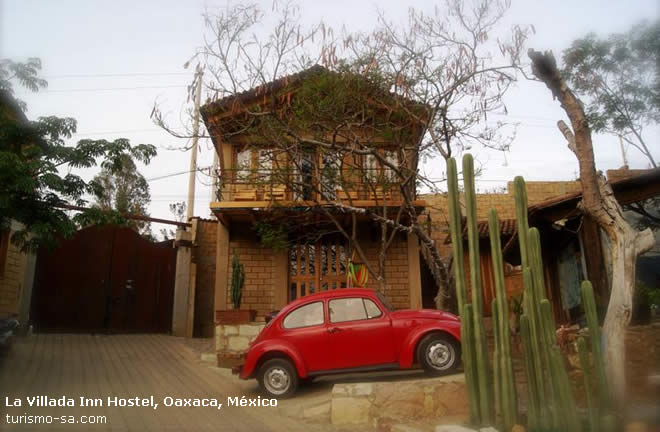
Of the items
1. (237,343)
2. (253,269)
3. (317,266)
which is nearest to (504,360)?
(237,343)

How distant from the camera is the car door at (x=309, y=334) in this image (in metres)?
7.43

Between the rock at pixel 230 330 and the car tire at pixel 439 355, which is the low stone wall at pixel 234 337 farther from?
the car tire at pixel 439 355

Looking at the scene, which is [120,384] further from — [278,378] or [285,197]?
[285,197]

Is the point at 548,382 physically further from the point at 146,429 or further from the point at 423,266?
the point at 423,266

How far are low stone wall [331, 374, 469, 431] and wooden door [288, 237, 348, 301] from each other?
5.42 metres

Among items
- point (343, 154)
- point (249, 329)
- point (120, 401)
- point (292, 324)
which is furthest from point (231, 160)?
point (120, 401)

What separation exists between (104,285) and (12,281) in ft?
6.93

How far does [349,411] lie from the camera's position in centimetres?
645

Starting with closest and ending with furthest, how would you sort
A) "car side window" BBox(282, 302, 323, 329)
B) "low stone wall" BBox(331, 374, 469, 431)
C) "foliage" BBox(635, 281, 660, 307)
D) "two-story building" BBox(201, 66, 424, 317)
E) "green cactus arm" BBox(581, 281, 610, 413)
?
"green cactus arm" BBox(581, 281, 610, 413) → "low stone wall" BBox(331, 374, 469, 431) → "car side window" BBox(282, 302, 323, 329) → "foliage" BBox(635, 281, 660, 307) → "two-story building" BBox(201, 66, 424, 317)

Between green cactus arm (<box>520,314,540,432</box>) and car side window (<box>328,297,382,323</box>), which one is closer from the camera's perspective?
green cactus arm (<box>520,314,540,432</box>)

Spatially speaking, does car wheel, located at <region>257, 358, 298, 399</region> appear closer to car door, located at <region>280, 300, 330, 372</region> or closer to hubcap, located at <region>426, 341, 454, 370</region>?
car door, located at <region>280, 300, 330, 372</region>

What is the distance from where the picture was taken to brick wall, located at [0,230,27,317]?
477 inches

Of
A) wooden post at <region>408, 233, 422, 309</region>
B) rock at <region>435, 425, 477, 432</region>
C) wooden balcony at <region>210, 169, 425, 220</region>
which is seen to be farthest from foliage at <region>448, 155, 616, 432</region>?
wooden post at <region>408, 233, 422, 309</region>

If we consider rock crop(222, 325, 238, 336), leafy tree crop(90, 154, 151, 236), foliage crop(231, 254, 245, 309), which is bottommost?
rock crop(222, 325, 238, 336)
